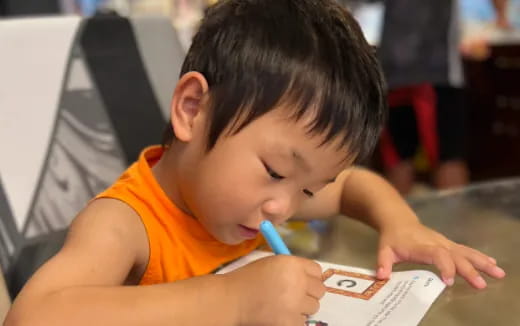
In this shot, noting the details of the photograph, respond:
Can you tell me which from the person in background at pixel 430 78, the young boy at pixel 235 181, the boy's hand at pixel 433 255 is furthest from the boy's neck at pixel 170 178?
the person in background at pixel 430 78

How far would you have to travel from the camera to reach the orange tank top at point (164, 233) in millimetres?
614

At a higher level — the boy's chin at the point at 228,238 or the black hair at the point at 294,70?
the black hair at the point at 294,70

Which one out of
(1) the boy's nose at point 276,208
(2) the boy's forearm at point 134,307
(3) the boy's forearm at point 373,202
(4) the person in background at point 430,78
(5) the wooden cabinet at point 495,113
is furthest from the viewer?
(5) the wooden cabinet at point 495,113

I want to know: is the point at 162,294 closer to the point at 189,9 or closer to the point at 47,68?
the point at 47,68

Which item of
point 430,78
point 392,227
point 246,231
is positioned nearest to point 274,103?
point 246,231

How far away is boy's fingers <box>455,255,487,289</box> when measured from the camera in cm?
61

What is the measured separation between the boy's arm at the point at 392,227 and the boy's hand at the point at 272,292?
0.17 m

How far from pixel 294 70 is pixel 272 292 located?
193 millimetres

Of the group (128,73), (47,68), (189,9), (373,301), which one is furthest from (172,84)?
(189,9)

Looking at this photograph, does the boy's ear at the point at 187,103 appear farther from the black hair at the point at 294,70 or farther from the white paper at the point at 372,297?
the white paper at the point at 372,297

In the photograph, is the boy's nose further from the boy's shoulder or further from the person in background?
the person in background

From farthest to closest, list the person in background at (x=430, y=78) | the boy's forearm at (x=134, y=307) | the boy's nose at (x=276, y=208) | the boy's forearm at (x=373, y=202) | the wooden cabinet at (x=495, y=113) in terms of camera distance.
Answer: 1. the wooden cabinet at (x=495, y=113)
2. the person in background at (x=430, y=78)
3. the boy's forearm at (x=373, y=202)
4. the boy's nose at (x=276, y=208)
5. the boy's forearm at (x=134, y=307)

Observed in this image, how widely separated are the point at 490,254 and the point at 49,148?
1.74 ft

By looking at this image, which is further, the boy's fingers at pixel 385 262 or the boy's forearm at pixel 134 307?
the boy's fingers at pixel 385 262
